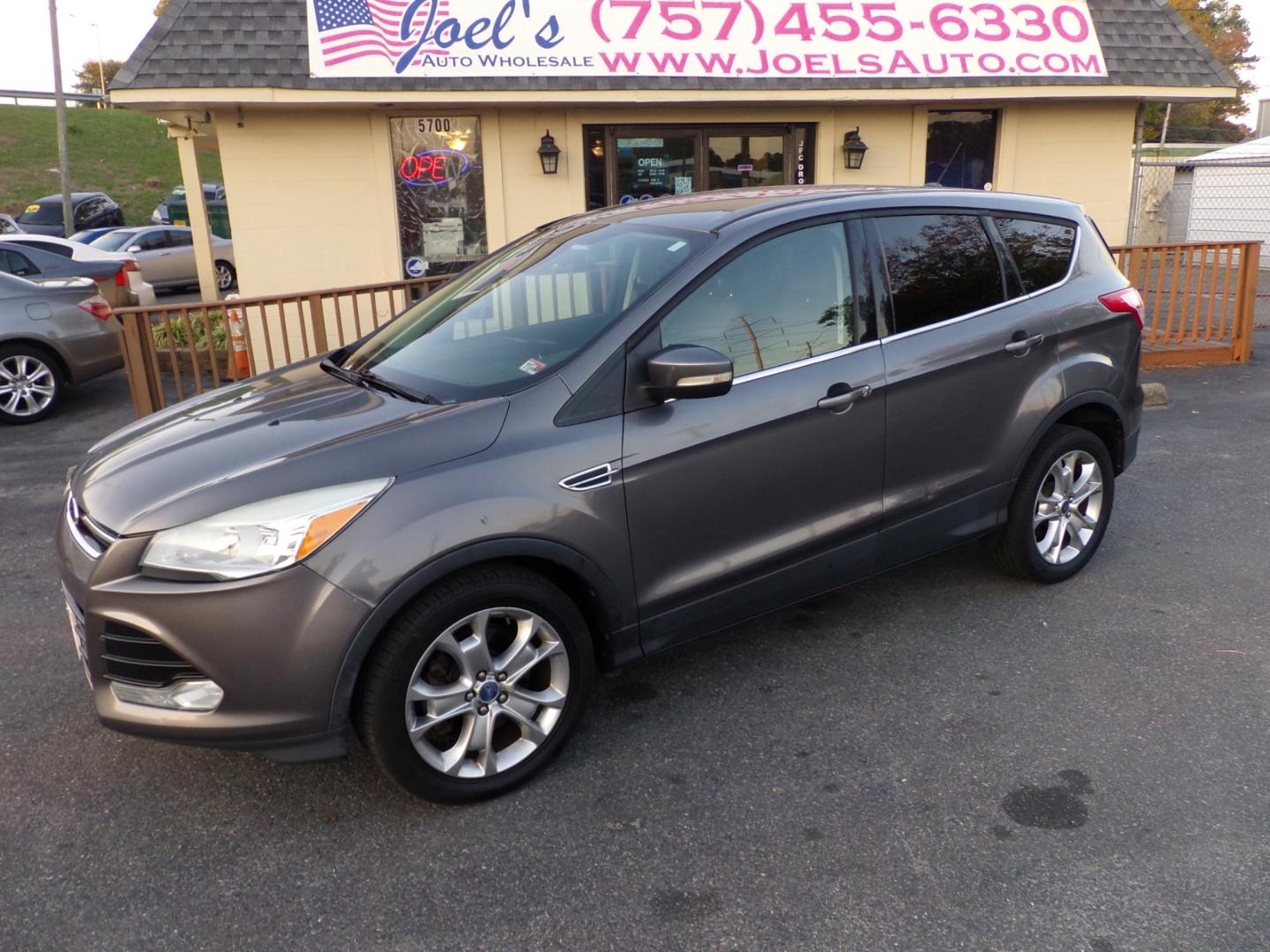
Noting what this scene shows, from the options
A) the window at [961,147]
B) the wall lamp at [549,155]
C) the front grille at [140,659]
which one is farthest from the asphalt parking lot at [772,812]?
the window at [961,147]

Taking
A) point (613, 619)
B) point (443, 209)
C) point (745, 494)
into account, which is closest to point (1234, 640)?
point (745, 494)

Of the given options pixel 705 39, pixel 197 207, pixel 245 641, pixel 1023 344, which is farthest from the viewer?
pixel 197 207

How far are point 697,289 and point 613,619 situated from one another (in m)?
1.14

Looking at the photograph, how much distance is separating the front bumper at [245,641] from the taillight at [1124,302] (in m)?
3.54

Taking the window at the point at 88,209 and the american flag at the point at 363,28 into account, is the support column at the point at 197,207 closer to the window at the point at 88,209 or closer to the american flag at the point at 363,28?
the american flag at the point at 363,28

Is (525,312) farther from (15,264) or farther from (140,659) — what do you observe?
(15,264)

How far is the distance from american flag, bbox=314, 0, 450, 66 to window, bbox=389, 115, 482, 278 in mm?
785

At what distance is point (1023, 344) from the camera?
426 centimetres

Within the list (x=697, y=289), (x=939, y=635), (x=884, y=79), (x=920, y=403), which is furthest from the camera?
(x=884, y=79)

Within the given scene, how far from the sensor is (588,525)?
3.20 meters

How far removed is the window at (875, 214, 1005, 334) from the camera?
4008 mm

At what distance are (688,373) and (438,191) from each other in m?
7.57

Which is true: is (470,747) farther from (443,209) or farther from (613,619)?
(443,209)

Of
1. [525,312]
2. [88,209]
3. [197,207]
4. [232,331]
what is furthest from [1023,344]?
[88,209]
